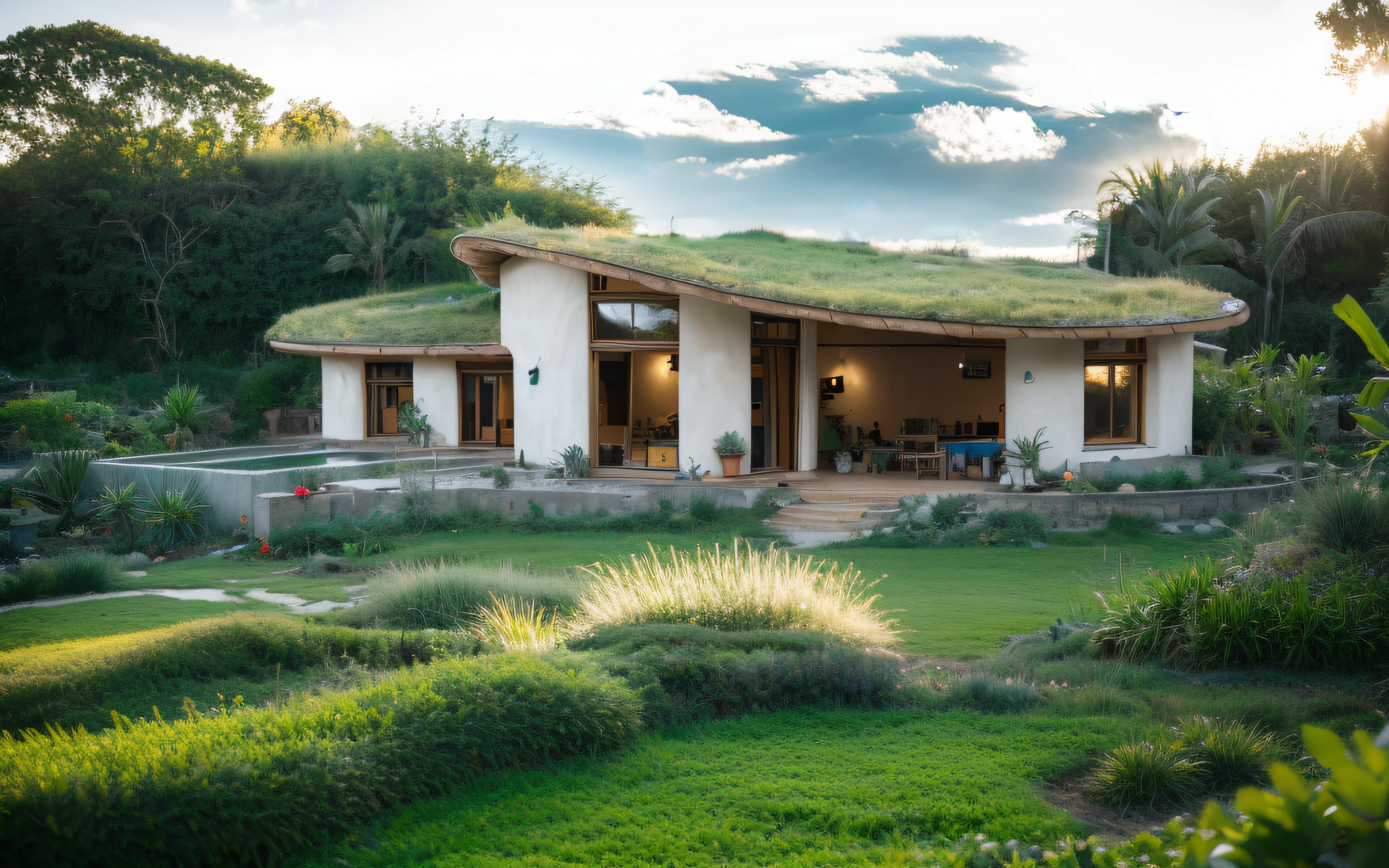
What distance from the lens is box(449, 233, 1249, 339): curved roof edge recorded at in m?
15.3

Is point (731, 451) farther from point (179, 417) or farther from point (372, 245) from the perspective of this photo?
point (372, 245)

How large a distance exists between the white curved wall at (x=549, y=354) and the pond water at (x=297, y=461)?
334 centimetres

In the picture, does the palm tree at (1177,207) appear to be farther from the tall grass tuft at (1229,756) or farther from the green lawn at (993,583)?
the tall grass tuft at (1229,756)

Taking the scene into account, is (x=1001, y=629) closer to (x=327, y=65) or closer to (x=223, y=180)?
(x=327, y=65)

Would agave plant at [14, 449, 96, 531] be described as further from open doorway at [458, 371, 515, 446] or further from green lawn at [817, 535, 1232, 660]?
green lawn at [817, 535, 1232, 660]

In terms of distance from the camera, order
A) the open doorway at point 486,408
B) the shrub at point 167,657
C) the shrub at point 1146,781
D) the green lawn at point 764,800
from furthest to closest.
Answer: the open doorway at point 486,408
the shrub at point 167,657
the shrub at point 1146,781
the green lawn at point 764,800

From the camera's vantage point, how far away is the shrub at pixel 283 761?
11.6ft

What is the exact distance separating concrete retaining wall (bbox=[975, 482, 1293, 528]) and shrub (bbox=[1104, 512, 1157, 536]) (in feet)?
0.15

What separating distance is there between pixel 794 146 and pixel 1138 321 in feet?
147

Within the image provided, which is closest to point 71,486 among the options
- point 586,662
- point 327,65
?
point 327,65

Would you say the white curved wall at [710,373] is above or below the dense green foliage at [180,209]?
below

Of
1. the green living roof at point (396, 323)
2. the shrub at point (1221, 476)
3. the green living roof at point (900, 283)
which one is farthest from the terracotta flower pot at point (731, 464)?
the green living roof at point (396, 323)

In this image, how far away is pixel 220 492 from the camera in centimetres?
1542

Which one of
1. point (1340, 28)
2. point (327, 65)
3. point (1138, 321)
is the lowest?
point (1138, 321)
